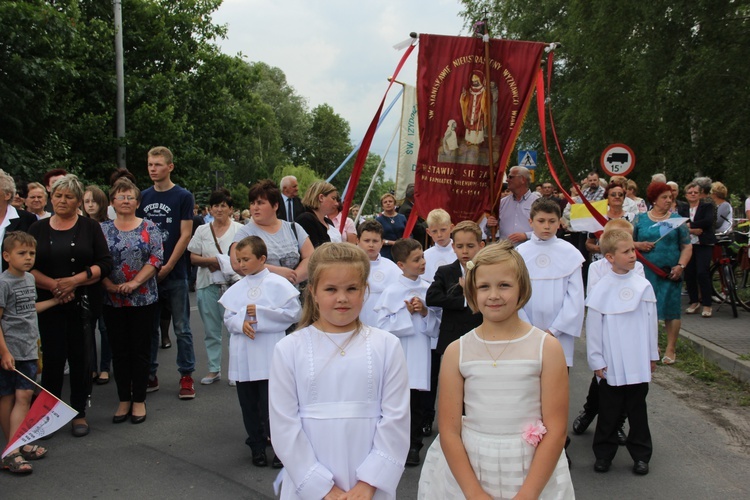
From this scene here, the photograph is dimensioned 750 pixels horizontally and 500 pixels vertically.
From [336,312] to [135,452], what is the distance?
3215 mm

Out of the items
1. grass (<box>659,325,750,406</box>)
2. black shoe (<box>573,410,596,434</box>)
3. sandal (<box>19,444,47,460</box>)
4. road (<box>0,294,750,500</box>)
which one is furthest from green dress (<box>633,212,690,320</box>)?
sandal (<box>19,444,47,460</box>)

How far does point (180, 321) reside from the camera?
23.5 feet

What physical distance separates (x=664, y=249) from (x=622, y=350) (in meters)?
3.39

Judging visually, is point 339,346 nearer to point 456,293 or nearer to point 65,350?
point 456,293

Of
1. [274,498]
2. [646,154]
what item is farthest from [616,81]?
[274,498]

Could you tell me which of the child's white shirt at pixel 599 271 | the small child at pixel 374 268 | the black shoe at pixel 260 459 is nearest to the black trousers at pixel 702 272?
the child's white shirt at pixel 599 271

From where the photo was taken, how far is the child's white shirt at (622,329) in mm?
5074

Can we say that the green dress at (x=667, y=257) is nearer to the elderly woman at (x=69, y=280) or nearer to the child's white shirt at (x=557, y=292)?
the child's white shirt at (x=557, y=292)

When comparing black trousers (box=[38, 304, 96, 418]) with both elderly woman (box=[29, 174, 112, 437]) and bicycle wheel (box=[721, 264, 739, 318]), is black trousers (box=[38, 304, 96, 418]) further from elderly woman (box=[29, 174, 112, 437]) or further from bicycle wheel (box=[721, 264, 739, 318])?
bicycle wheel (box=[721, 264, 739, 318])

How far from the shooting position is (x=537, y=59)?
7.07m

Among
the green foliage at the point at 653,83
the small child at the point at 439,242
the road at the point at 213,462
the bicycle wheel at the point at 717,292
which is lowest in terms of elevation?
the road at the point at 213,462

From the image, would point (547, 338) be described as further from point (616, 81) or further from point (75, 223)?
point (616, 81)

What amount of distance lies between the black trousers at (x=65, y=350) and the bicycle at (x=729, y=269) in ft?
28.4

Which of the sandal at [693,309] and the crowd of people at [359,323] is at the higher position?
the crowd of people at [359,323]
